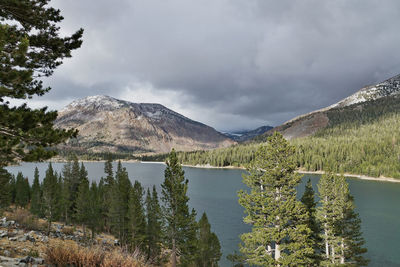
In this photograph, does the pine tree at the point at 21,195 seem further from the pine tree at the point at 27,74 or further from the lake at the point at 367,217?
the pine tree at the point at 27,74

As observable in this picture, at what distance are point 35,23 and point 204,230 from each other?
3238 centimetres

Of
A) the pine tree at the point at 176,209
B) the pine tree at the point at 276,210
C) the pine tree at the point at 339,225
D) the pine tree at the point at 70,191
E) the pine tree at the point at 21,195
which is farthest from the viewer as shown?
the pine tree at the point at 21,195

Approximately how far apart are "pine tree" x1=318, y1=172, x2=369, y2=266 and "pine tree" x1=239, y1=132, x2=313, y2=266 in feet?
17.9

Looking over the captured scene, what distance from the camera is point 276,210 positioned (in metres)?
20.0

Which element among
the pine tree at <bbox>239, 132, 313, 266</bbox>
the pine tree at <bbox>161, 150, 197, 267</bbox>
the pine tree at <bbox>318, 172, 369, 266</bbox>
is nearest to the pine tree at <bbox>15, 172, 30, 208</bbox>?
the pine tree at <bbox>161, 150, 197, 267</bbox>

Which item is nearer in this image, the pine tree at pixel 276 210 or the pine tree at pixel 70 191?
the pine tree at pixel 276 210

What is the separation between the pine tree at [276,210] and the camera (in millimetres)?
19703

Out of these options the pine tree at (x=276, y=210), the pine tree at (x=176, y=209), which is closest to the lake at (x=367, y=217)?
the pine tree at (x=176, y=209)

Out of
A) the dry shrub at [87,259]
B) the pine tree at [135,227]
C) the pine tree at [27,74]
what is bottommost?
the pine tree at [135,227]

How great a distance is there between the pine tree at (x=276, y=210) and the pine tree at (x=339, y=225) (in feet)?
A: 17.9

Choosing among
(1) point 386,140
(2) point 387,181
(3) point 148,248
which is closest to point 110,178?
(3) point 148,248

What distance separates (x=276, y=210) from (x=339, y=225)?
35.0ft

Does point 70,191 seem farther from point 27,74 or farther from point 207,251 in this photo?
point 27,74

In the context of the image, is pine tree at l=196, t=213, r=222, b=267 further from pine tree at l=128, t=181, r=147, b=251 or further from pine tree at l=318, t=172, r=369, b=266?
pine tree at l=318, t=172, r=369, b=266
